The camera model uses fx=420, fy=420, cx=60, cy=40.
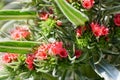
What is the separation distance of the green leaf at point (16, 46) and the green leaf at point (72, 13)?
23cm

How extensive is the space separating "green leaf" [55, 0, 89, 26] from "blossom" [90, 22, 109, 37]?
1.6 inches

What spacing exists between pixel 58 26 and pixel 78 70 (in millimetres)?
209

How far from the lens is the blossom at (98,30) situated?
168 centimetres

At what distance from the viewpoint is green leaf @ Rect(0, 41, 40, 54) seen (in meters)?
1.82

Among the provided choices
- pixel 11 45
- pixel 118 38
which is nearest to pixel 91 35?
pixel 118 38

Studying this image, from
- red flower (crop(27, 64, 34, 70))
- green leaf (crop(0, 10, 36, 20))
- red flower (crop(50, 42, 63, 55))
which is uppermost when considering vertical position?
green leaf (crop(0, 10, 36, 20))

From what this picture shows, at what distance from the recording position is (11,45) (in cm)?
183

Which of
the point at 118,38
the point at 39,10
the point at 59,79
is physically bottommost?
the point at 59,79

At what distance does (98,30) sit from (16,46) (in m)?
0.38

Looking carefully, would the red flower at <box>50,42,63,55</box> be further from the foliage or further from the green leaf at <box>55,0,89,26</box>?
the green leaf at <box>55,0,89,26</box>

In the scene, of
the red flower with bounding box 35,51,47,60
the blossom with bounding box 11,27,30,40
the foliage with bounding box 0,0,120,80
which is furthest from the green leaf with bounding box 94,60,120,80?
the blossom with bounding box 11,27,30,40

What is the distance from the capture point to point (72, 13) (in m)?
1.66

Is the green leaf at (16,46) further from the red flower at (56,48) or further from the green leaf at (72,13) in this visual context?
the green leaf at (72,13)

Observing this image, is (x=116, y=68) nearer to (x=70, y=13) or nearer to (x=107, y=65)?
(x=107, y=65)
